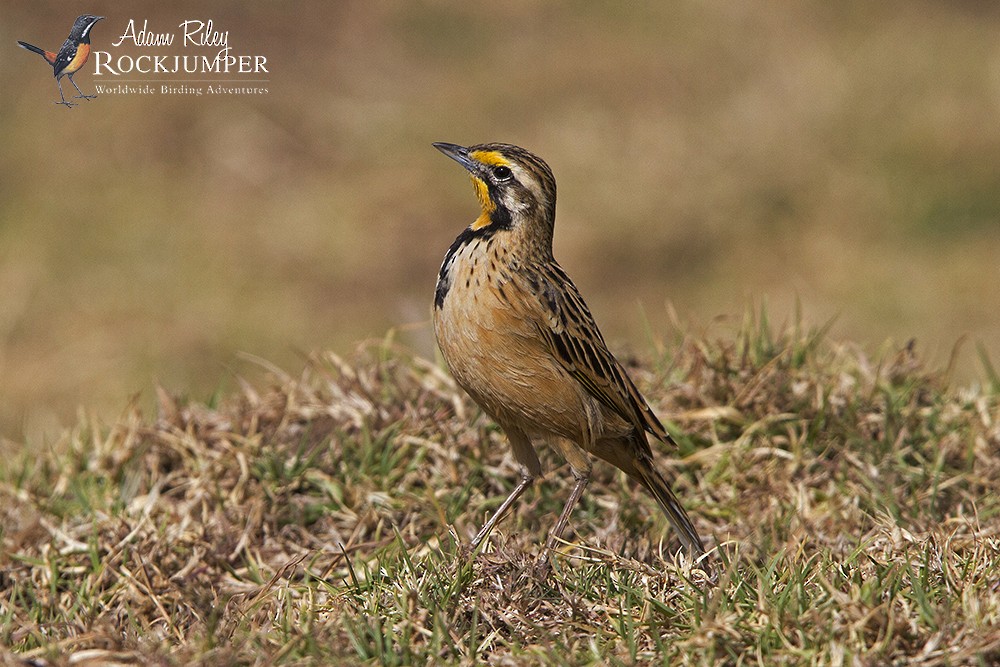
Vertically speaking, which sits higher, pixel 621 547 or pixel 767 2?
pixel 767 2

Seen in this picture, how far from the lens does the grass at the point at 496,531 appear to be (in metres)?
3.92

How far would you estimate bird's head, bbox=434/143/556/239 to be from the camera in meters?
4.99

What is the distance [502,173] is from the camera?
5016mm

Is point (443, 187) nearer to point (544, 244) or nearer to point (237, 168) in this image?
point (237, 168)

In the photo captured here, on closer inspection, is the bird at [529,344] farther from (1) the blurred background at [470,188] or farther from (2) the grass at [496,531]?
(1) the blurred background at [470,188]

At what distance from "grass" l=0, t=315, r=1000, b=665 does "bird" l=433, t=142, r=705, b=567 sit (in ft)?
1.20

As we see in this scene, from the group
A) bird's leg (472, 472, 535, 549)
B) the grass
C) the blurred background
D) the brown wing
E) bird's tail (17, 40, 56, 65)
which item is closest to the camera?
the grass

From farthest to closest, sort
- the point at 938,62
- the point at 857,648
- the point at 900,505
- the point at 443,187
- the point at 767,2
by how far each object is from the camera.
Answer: the point at 767,2, the point at 938,62, the point at 443,187, the point at 900,505, the point at 857,648

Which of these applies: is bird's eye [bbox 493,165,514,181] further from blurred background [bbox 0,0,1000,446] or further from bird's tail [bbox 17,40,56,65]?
bird's tail [bbox 17,40,56,65]

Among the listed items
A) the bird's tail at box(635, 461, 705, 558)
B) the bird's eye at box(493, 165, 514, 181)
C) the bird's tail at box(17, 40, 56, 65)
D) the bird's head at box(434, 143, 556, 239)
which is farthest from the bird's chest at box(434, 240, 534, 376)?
the bird's tail at box(17, 40, 56, 65)

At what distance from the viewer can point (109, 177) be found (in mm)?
11305

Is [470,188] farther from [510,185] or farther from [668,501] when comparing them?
[668,501]

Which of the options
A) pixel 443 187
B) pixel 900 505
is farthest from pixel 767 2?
pixel 900 505

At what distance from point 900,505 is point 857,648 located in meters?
1.90
